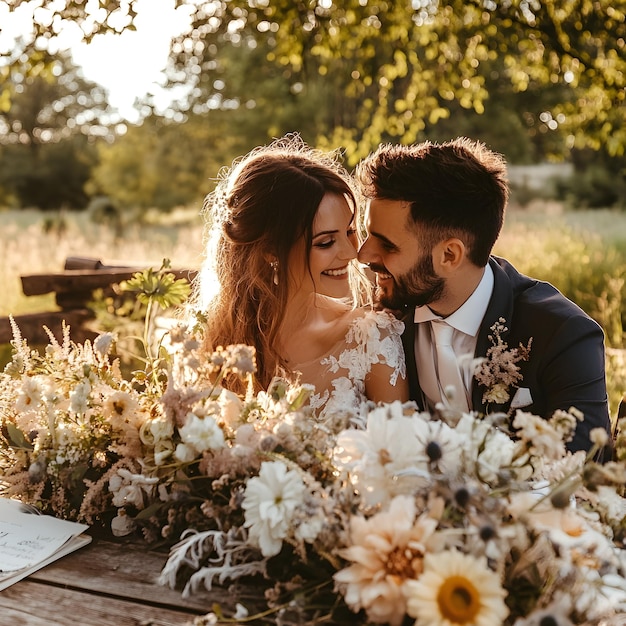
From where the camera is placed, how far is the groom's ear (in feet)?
9.78

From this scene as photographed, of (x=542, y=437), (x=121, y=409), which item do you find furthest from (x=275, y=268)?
(x=542, y=437)

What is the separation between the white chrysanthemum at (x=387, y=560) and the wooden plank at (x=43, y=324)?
15.6 ft

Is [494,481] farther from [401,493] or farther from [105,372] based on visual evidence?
A: [105,372]

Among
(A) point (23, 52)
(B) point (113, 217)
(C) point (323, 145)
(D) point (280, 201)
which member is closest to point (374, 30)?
(C) point (323, 145)

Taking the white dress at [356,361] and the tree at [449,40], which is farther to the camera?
the tree at [449,40]

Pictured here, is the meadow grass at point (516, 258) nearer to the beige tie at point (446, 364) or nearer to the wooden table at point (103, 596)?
the beige tie at point (446, 364)

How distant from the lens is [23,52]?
17.9ft

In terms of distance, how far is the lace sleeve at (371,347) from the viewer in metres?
3.03

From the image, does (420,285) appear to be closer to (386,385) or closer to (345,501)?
(386,385)

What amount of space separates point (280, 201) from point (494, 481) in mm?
1806

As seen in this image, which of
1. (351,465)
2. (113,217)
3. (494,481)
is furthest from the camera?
(113,217)

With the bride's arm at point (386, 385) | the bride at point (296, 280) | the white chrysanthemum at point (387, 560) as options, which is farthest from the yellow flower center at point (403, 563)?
the bride's arm at point (386, 385)

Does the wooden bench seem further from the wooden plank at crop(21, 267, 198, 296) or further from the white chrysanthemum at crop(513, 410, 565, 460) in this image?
the white chrysanthemum at crop(513, 410, 565, 460)

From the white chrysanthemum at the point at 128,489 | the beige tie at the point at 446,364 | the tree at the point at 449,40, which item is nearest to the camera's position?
the white chrysanthemum at the point at 128,489
